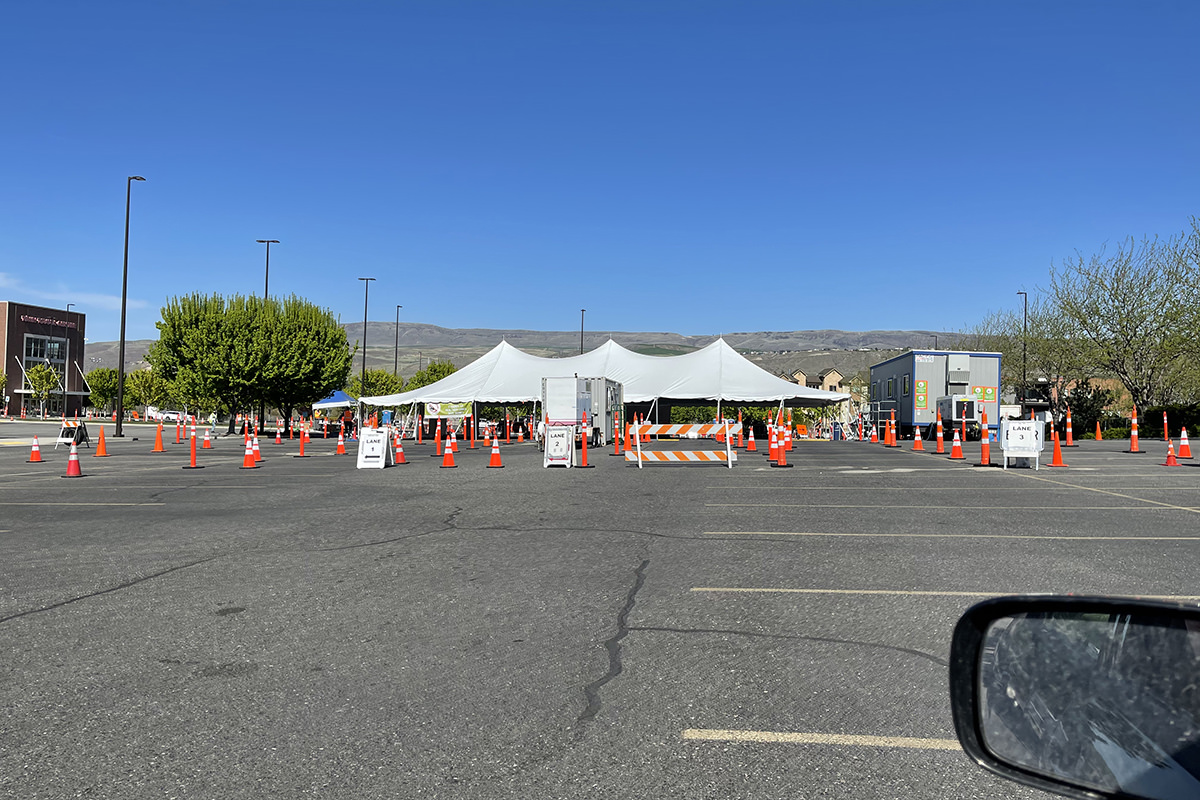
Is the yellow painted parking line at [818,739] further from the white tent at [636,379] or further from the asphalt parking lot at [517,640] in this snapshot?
the white tent at [636,379]

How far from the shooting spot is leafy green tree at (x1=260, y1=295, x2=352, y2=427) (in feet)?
165

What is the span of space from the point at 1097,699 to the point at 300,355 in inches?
2071

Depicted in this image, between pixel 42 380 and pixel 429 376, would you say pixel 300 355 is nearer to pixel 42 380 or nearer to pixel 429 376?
pixel 429 376

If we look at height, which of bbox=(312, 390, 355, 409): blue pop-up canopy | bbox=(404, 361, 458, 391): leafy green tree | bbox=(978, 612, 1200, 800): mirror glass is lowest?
bbox=(978, 612, 1200, 800): mirror glass

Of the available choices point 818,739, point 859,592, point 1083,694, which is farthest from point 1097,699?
point 859,592

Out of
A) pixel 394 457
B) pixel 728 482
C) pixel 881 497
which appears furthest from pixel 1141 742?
pixel 394 457

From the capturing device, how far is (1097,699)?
1.76 m

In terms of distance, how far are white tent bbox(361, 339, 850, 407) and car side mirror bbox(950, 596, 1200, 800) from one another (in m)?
38.9

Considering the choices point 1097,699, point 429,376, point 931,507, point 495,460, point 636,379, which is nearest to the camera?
point 1097,699

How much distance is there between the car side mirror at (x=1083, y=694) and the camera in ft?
5.33

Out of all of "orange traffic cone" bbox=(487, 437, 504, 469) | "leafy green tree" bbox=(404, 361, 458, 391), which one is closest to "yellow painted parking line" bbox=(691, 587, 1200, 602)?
"orange traffic cone" bbox=(487, 437, 504, 469)

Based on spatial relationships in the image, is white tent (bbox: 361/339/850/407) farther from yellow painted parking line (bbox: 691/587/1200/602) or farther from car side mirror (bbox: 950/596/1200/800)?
car side mirror (bbox: 950/596/1200/800)

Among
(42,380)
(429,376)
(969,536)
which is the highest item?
(429,376)

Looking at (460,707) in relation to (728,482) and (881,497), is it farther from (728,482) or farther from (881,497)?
(728,482)
